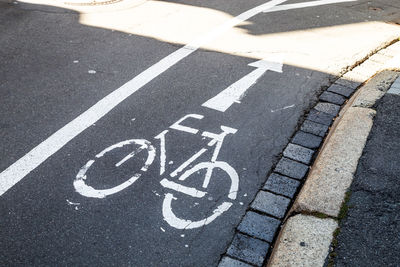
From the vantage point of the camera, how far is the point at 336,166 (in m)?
4.50

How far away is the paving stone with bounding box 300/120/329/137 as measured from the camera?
5434mm

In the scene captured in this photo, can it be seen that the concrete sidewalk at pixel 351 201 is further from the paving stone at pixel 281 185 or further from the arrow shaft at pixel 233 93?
the arrow shaft at pixel 233 93

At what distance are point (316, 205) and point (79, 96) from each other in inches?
139

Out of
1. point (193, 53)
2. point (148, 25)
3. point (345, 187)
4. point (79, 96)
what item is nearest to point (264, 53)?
point (193, 53)

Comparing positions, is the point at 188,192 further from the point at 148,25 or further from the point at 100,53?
the point at 148,25

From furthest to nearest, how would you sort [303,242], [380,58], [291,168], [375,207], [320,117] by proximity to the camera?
[380,58]
[320,117]
[291,168]
[375,207]
[303,242]

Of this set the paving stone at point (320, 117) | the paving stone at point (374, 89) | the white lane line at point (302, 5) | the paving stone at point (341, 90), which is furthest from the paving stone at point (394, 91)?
the white lane line at point (302, 5)

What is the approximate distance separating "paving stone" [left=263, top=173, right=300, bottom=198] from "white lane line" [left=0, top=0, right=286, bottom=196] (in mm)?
2309

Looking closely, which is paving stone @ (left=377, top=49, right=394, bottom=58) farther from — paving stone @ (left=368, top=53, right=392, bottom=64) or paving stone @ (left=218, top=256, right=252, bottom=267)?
paving stone @ (left=218, top=256, right=252, bottom=267)

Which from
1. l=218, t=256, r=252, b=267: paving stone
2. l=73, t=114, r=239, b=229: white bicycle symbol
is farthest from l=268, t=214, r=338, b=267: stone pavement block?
l=73, t=114, r=239, b=229: white bicycle symbol

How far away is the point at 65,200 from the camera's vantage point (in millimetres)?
4289

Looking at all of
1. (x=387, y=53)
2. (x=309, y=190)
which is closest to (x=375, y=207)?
(x=309, y=190)

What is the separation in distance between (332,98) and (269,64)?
1.27 m

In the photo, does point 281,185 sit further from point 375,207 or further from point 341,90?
point 341,90
